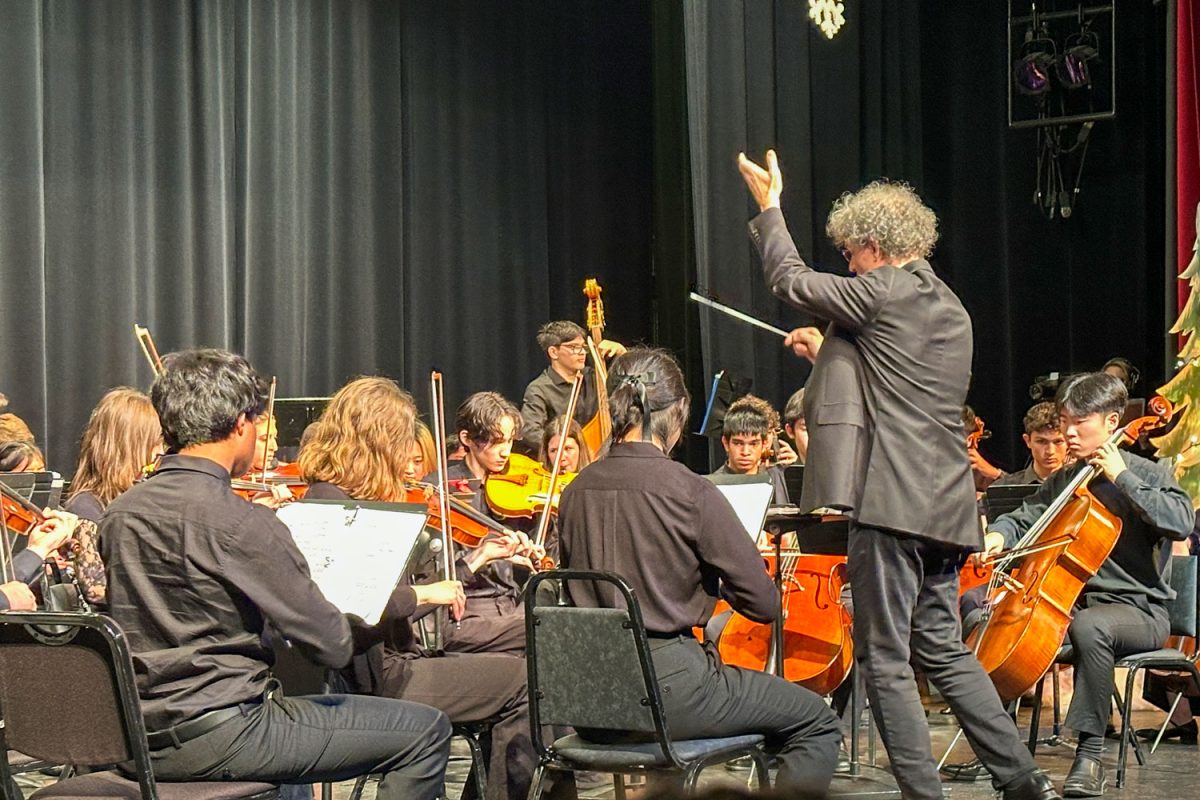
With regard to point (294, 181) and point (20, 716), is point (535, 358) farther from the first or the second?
point (20, 716)

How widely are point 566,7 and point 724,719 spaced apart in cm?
675

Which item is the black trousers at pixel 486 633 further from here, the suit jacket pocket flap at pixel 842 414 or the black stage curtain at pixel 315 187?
the black stage curtain at pixel 315 187

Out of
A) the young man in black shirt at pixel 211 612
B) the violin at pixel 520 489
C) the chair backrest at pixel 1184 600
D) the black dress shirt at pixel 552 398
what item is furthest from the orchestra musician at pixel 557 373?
the young man in black shirt at pixel 211 612

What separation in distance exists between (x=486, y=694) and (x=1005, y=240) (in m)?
6.85

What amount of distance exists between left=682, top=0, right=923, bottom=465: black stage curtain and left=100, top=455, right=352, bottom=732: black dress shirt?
525 cm

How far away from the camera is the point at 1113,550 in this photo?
4.64m

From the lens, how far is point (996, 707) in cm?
353

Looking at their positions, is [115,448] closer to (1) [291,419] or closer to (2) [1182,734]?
(1) [291,419]

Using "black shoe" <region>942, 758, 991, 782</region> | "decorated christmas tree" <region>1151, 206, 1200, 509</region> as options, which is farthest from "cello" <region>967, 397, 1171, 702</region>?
"decorated christmas tree" <region>1151, 206, 1200, 509</region>

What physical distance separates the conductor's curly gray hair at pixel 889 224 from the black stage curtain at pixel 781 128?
4068mm

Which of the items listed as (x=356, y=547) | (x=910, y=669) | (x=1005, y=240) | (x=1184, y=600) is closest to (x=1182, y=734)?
(x=1184, y=600)

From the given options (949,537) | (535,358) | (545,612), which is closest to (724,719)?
(545,612)

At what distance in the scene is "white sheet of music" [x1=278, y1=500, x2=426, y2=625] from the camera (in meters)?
2.98

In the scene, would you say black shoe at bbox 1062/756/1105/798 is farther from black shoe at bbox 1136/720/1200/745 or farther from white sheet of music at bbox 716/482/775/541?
white sheet of music at bbox 716/482/775/541
